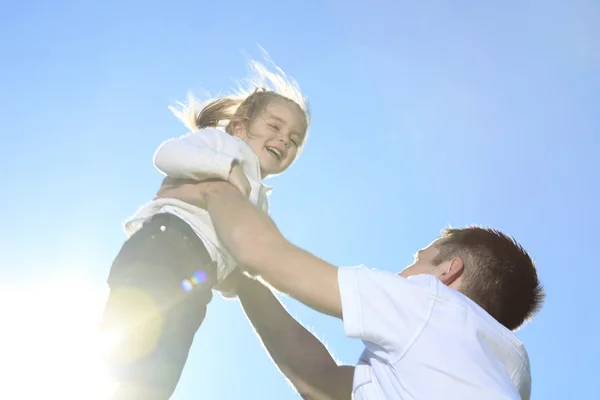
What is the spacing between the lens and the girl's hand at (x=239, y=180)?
129 inches

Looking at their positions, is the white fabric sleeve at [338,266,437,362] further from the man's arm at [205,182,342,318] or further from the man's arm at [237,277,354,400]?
the man's arm at [237,277,354,400]

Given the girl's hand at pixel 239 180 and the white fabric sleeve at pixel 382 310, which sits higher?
the girl's hand at pixel 239 180

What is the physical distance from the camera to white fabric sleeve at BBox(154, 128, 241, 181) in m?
3.33

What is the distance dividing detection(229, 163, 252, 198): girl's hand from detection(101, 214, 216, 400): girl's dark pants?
1.28 feet

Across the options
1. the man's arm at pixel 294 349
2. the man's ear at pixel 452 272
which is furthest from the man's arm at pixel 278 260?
the man's arm at pixel 294 349

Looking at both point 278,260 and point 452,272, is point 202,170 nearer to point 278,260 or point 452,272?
point 278,260

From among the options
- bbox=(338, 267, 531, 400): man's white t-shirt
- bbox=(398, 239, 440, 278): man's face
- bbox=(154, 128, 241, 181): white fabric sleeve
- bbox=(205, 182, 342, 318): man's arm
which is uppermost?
bbox=(154, 128, 241, 181): white fabric sleeve

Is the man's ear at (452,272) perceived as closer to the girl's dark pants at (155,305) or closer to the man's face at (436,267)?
the man's face at (436,267)

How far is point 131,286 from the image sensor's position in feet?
10.3

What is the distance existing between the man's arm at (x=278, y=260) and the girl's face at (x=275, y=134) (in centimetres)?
164

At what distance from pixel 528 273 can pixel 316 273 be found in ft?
4.51

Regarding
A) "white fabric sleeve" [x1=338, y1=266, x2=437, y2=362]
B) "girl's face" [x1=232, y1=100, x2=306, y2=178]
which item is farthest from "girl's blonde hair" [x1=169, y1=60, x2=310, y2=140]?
"white fabric sleeve" [x1=338, y1=266, x2=437, y2=362]

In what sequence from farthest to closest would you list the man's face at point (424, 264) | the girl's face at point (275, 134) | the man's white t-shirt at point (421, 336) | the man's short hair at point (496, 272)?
the girl's face at point (275, 134)
the man's face at point (424, 264)
the man's short hair at point (496, 272)
the man's white t-shirt at point (421, 336)

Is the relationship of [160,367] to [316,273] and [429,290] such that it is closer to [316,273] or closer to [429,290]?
[316,273]
